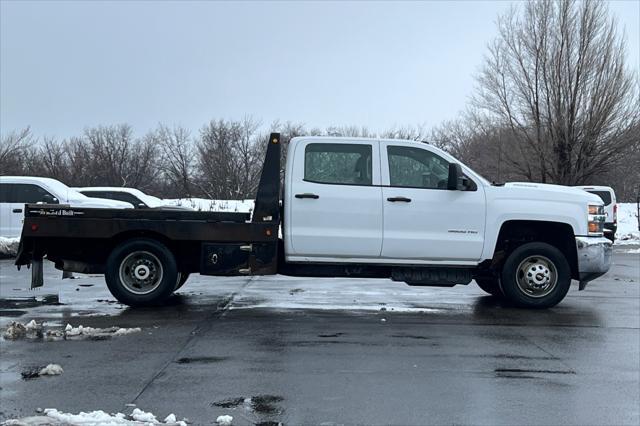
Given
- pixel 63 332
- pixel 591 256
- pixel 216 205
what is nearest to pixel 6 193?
pixel 63 332

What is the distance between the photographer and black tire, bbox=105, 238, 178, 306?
8.83m

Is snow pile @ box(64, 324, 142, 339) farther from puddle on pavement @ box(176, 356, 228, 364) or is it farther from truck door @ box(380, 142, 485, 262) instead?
truck door @ box(380, 142, 485, 262)

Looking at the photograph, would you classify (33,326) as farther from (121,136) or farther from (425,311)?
(121,136)

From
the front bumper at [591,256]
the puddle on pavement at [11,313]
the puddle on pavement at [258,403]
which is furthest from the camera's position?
the front bumper at [591,256]

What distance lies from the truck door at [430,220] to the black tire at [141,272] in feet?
9.43

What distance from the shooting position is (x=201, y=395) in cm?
512

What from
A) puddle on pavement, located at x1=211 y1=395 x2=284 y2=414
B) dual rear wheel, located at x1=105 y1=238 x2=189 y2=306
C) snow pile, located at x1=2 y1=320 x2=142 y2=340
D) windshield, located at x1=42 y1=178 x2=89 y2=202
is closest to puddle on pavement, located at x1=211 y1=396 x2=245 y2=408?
puddle on pavement, located at x1=211 y1=395 x2=284 y2=414

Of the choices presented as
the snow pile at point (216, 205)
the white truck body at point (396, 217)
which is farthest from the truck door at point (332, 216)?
the snow pile at point (216, 205)

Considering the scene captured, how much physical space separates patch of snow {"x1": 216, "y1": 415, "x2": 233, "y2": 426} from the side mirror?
5.09m

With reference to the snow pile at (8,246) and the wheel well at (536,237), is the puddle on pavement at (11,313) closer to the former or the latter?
the wheel well at (536,237)

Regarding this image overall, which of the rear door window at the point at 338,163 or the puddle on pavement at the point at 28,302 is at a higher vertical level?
the rear door window at the point at 338,163

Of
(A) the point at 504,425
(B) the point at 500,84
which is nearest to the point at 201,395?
(A) the point at 504,425

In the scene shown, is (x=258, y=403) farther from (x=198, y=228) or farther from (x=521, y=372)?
(x=198, y=228)

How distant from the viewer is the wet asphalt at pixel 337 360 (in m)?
4.88
